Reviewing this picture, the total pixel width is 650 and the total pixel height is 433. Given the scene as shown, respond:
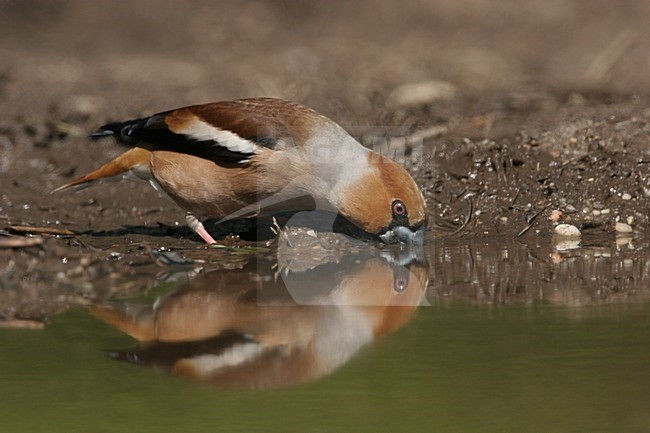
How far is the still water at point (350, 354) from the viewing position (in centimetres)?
368

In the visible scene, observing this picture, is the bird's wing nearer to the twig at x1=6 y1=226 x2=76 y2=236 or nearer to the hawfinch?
the hawfinch

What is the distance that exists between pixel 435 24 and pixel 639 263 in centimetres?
580

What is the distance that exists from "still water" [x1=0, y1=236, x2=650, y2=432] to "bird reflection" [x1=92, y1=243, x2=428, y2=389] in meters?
Result: 0.01

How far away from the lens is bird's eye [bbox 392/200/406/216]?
6.45m

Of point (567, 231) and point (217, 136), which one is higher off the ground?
point (217, 136)

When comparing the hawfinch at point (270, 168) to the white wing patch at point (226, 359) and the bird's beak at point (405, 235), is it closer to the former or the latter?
the bird's beak at point (405, 235)

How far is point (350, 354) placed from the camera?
4453 mm

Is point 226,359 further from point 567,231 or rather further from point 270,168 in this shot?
point 567,231

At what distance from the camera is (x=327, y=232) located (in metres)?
6.88

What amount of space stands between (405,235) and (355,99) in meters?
3.09

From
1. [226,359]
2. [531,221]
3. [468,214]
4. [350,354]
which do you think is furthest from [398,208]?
[226,359]

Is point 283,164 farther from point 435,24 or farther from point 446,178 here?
point 435,24

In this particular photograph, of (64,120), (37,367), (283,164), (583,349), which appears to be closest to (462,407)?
(583,349)

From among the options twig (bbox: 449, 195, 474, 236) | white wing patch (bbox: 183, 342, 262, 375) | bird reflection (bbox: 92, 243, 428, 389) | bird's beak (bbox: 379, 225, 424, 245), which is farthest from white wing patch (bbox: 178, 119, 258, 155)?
white wing patch (bbox: 183, 342, 262, 375)
